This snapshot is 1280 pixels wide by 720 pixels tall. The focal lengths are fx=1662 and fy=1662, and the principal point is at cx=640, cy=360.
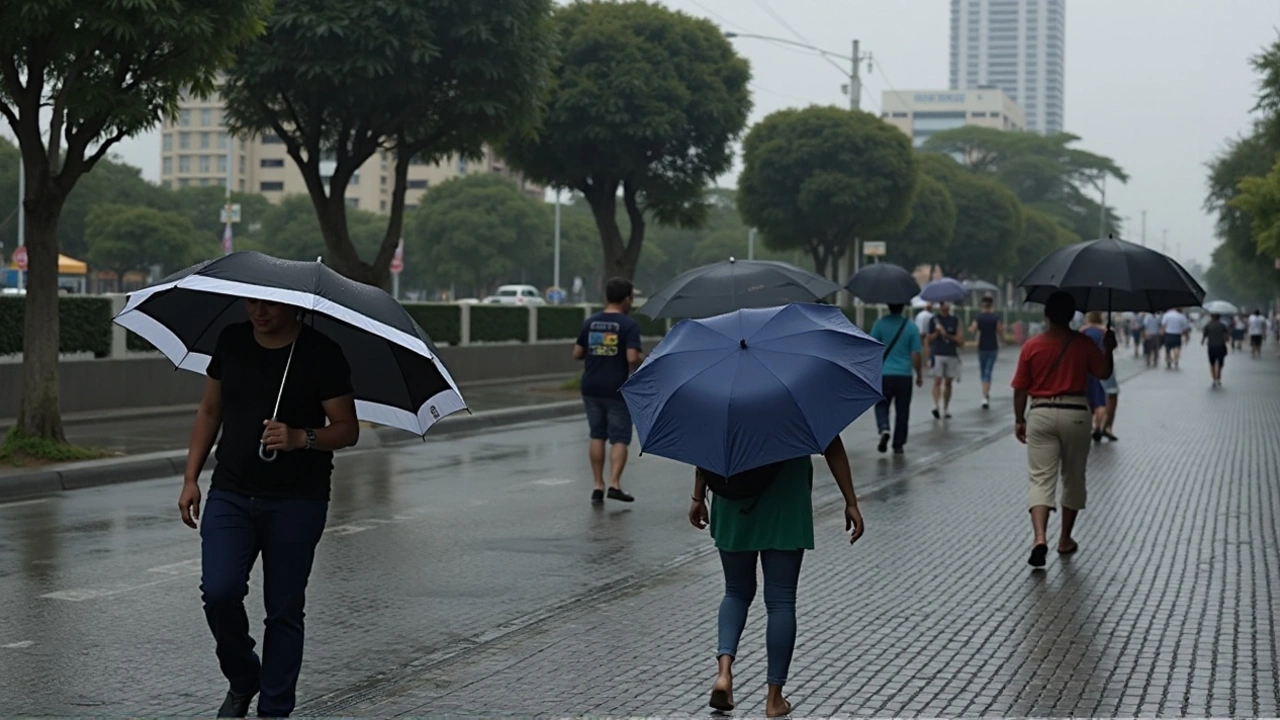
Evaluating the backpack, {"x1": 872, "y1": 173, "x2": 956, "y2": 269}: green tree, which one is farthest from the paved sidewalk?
{"x1": 872, "y1": 173, "x2": 956, "y2": 269}: green tree

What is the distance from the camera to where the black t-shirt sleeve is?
562cm

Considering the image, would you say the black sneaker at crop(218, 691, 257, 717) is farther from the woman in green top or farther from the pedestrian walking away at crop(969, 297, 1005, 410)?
the pedestrian walking away at crop(969, 297, 1005, 410)

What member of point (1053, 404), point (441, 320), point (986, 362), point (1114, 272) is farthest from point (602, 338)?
point (441, 320)

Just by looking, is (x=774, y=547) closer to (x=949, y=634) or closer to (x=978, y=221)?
(x=949, y=634)

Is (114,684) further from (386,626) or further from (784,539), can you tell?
(784,539)

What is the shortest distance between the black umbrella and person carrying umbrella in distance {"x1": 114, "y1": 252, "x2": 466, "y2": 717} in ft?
41.4

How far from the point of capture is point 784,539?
6102 millimetres

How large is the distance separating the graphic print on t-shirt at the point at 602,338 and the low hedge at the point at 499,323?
17.6 meters

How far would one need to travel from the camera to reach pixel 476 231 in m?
100

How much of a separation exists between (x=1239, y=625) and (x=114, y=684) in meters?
5.49

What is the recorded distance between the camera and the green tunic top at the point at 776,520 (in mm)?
6113

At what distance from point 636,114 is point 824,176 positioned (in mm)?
20194

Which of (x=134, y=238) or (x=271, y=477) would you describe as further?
(x=134, y=238)

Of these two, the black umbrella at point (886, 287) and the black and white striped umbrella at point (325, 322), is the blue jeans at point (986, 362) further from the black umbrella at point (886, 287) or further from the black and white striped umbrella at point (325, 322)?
the black and white striped umbrella at point (325, 322)
